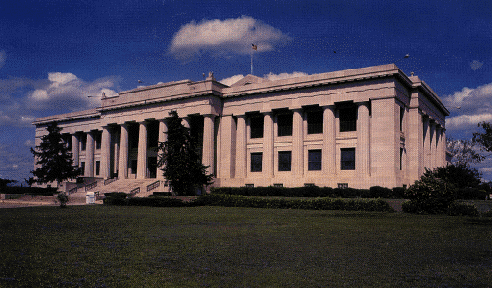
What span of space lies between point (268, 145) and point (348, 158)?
9876mm

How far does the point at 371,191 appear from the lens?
115 feet

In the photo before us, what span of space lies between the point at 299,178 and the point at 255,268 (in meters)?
36.5

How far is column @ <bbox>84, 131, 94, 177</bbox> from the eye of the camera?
62844 mm

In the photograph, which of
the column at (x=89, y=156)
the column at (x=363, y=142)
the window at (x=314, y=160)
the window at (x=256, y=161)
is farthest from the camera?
the column at (x=89, y=156)

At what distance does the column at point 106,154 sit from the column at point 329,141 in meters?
33.3

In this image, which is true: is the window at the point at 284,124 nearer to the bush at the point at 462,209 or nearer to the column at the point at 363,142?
the column at the point at 363,142

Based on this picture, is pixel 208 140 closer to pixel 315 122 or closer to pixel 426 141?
pixel 315 122

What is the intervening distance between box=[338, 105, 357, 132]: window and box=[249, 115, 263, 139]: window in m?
10.4

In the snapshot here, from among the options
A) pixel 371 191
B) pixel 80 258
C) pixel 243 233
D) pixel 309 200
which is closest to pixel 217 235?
pixel 243 233

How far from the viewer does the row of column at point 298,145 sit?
40.2 m

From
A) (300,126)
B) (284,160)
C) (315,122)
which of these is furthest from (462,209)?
(284,160)

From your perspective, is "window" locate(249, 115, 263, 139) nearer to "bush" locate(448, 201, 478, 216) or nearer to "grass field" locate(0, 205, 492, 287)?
"bush" locate(448, 201, 478, 216)

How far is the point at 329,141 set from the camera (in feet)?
139

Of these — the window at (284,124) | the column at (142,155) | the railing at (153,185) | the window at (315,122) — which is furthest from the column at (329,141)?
the column at (142,155)
